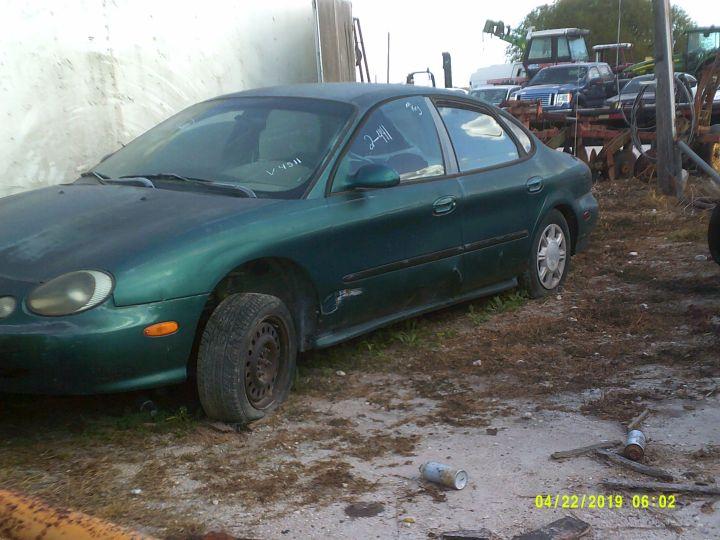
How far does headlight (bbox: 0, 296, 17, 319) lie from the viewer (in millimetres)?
3988

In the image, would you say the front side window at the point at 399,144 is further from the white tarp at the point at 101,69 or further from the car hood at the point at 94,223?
the white tarp at the point at 101,69

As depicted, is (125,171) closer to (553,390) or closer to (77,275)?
(77,275)

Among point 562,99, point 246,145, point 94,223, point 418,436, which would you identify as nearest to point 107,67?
point 246,145

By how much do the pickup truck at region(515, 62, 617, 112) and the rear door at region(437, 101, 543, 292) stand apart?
672 inches

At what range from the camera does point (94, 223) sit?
14.6ft

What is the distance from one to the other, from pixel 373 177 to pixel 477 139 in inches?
56.8

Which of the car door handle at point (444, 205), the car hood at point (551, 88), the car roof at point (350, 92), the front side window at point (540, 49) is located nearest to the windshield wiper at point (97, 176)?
the car roof at point (350, 92)

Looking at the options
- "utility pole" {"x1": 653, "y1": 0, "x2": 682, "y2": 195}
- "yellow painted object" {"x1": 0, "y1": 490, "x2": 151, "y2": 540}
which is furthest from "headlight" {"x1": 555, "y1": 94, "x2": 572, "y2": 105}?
"yellow painted object" {"x1": 0, "y1": 490, "x2": 151, "y2": 540}

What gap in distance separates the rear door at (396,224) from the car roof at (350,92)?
66 millimetres

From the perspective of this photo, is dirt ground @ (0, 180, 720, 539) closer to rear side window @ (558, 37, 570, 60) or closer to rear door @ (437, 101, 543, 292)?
rear door @ (437, 101, 543, 292)

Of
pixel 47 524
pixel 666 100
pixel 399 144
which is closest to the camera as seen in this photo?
pixel 47 524

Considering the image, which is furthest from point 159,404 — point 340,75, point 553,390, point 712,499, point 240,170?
point 340,75

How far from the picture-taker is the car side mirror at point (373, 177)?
505 centimetres

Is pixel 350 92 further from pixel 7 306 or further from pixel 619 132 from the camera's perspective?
pixel 619 132
